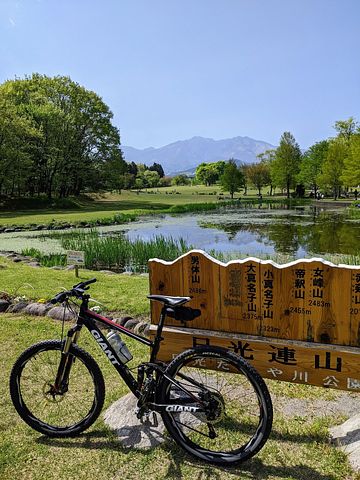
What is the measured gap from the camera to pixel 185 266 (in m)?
3.08

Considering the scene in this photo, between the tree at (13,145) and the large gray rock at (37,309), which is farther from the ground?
the tree at (13,145)

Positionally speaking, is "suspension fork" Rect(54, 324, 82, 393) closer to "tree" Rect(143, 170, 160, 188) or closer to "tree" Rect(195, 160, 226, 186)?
"tree" Rect(143, 170, 160, 188)

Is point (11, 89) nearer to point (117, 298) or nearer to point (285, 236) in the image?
point (285, 236)

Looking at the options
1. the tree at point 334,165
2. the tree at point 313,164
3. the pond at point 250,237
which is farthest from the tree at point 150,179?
the pond at point 250,237

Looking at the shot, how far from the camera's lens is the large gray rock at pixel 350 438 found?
247 centimetres

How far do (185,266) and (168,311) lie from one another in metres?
0.57

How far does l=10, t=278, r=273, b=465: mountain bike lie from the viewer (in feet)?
8.23

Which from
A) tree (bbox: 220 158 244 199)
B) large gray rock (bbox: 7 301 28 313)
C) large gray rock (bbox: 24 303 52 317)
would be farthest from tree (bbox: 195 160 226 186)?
large gray rock (bbox: 24 303 52 317)

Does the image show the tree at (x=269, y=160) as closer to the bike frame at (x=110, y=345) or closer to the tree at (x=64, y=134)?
the tree at (x=64, y=134)

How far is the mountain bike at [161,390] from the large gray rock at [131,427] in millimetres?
144

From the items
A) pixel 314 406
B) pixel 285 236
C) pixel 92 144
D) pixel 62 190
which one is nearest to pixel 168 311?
pixel 314 406

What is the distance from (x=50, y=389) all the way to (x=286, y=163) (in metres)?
56.3

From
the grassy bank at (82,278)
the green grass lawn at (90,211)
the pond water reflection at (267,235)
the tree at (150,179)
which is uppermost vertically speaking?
the tree at (150,179)

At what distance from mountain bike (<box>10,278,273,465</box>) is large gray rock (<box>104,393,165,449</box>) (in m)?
0.14
